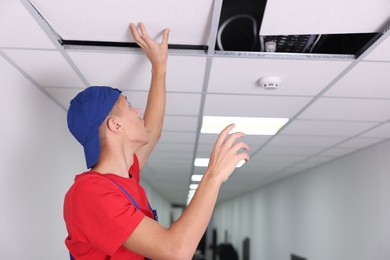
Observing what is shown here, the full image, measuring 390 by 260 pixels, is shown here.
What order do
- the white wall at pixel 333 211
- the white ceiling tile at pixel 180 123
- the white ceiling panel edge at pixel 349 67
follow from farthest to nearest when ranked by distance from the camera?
1. the white wall at pixel 333 211
2. the white ceiling tile at pixel 180 123
3. the white ceiling panel edge at pixel 349 67

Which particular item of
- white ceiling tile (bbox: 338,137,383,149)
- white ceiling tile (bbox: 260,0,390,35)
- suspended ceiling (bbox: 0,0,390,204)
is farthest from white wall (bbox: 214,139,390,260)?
white ceiling tile (bbox: 260,0,390,35)

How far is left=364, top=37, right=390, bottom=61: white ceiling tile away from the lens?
156 cm

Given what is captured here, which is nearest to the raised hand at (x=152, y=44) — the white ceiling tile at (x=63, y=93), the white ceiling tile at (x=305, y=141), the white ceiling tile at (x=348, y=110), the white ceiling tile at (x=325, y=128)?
the white ceiling tile at (x=63, y=93)

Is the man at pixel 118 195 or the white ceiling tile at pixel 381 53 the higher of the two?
the white ceiling tile at pixel 381 53

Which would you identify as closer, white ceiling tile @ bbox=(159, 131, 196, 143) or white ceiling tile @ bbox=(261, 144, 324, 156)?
white ceiling tile @ bbox=(159, 131, 196, 143)

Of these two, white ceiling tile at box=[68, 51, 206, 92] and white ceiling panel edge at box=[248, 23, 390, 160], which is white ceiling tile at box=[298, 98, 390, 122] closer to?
white ceiling panel edge at box=[248, 23, 390, 160]

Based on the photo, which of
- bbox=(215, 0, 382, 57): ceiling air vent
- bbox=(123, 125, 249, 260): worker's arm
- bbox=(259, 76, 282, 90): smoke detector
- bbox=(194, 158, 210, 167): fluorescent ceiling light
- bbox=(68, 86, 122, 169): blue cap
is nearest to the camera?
bbox=(123, 125, 249, 260): worker's arm

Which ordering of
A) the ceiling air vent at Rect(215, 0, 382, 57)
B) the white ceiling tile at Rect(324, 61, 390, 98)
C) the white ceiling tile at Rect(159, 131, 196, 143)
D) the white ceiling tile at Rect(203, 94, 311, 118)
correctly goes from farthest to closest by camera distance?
1. the white ceiling tile at Rect(159, 131, 196, 143)
2. the white ceiling tile at Rect(203, 94, 311, 118)
3. the white ceiling tile at Rect(324, 61, 390, 98)
4. the ceiling air vent at Rect(215, 0, 382, 57)

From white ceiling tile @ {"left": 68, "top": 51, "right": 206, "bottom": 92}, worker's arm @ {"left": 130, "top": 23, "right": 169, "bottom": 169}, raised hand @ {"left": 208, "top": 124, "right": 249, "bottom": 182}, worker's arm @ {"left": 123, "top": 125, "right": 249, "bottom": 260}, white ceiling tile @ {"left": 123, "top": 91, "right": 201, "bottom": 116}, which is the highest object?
white ceiling tile @ {"left": 123, "top": 91, "right": 201, "bottom": 116}

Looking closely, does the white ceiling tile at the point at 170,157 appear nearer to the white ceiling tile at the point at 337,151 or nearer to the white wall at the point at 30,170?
the white ceiling tile at the point at 337,151

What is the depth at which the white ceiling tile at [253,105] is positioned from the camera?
230cm

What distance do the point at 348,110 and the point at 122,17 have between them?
176 centimetres

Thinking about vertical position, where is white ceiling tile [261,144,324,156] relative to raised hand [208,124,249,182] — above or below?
above

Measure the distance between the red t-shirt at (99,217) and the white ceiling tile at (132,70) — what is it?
817 millimetres
